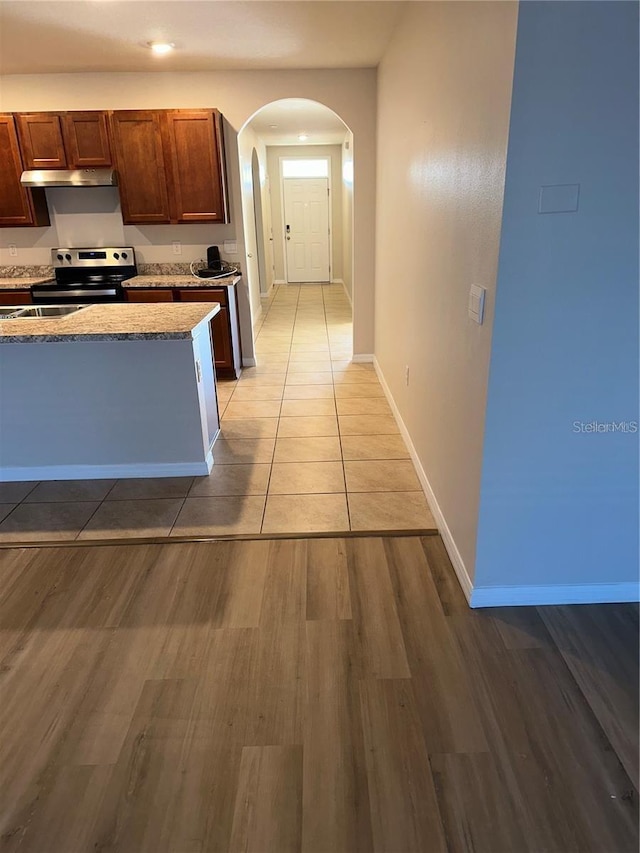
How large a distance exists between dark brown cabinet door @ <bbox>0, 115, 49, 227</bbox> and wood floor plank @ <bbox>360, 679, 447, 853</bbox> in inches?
188

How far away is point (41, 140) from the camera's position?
14.1 ft

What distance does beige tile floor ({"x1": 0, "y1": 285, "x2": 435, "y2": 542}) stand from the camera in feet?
8.44

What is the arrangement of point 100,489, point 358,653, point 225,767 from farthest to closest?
point 100,489 < point 358,653 < point 225,767

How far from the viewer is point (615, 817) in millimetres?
1299

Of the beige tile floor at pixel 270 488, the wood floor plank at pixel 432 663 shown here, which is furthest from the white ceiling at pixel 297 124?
the wood floor plank at pixel 432 663

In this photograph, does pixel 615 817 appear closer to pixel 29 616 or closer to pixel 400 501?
pixel 400 501

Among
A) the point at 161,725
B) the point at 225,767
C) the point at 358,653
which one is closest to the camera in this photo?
the point at 225,767

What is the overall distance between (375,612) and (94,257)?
4291 mm

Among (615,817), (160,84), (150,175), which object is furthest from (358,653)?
(160,84)

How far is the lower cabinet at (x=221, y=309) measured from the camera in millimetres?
4441

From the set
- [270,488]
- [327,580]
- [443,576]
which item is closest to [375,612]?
[327,580]

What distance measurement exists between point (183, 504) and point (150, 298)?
7.73 feet

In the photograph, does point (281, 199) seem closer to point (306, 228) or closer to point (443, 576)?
point (306, 228)

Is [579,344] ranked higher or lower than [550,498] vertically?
higher
